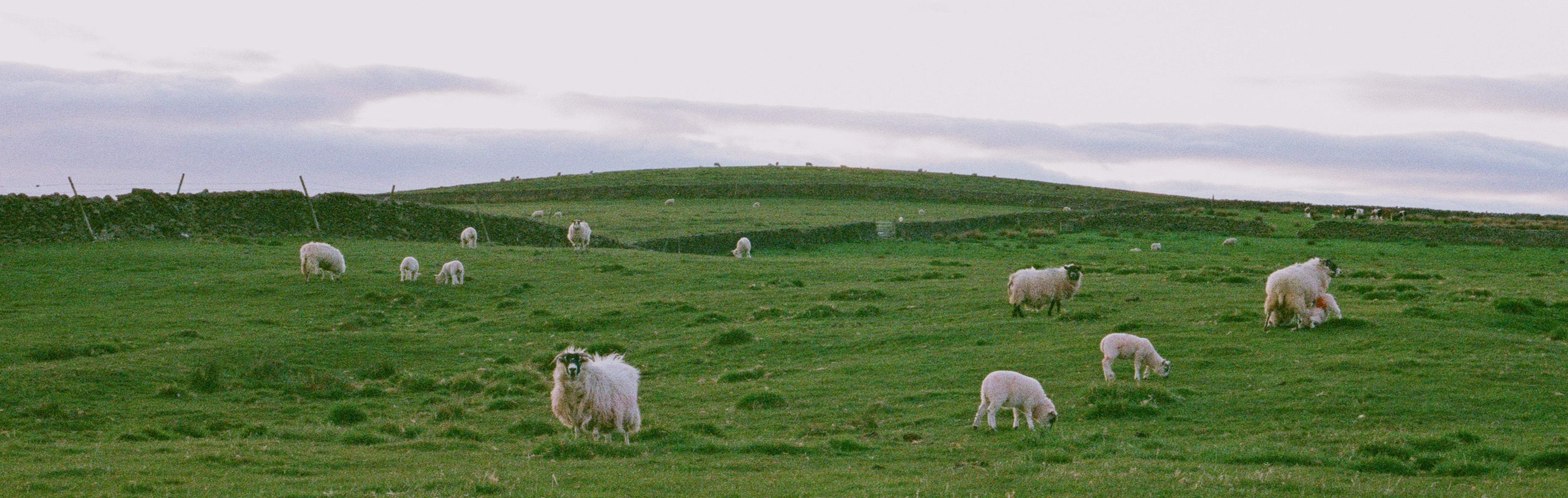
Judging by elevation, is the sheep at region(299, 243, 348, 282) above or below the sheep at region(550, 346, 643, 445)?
above

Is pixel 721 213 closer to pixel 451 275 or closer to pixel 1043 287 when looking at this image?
pixel 451 275

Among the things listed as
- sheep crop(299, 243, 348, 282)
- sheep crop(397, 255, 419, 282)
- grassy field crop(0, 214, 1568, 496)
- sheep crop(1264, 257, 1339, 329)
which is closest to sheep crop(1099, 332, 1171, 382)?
grassy field crop(0, 214, 1568, 496)

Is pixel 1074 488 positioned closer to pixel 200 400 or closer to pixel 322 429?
pixel 322 429

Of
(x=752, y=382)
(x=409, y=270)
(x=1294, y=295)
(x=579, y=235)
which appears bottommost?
(x=752, y=382)

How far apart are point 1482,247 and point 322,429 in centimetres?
5522

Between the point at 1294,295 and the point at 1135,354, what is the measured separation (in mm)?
5602

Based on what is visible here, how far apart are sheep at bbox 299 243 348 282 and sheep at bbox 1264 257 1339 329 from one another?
84.2 feet

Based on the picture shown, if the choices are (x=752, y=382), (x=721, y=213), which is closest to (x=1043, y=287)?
(x=752, y=382)

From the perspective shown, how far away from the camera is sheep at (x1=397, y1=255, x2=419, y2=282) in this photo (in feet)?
114

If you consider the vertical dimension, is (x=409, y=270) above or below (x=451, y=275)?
above

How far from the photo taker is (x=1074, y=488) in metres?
11.6

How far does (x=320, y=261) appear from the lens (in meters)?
34.4

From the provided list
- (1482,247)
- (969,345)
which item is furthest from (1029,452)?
(1482,247)

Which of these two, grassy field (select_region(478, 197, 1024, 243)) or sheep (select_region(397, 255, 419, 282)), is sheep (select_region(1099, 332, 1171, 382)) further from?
grassy field (select_region(478, 197, 1024, 243))
